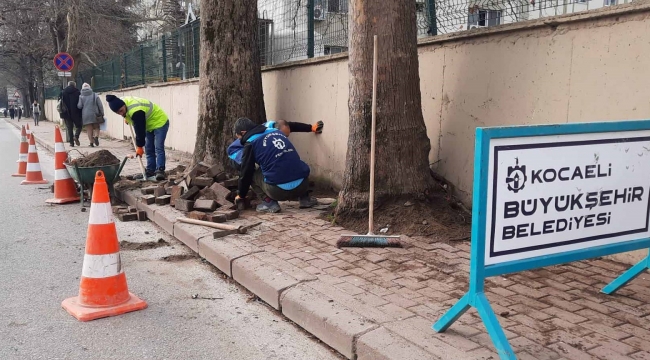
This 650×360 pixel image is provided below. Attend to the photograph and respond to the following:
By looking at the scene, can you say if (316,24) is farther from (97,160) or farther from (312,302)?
(312,302)

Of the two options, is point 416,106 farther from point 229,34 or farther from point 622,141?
point 229,34

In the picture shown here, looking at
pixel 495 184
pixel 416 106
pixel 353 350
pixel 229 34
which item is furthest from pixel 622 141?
pixel 229 34

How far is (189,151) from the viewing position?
12.9 metres

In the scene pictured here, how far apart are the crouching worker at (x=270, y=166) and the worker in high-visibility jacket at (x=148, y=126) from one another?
10.0 ft

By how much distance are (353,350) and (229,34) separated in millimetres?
5524

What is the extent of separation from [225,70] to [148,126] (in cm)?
236

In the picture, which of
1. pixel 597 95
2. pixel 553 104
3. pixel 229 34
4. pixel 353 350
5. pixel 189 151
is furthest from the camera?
pixel 189 151

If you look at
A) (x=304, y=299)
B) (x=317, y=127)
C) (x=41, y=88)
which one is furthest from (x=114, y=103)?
(x=41, y=88)

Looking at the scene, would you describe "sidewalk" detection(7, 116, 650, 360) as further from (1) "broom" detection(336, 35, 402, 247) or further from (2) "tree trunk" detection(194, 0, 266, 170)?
(2) "tree trunk" detection(194, 0, 266, 170)

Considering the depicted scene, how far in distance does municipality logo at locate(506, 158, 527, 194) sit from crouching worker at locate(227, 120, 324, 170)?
166 inches

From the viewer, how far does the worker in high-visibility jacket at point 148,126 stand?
8.92 meters

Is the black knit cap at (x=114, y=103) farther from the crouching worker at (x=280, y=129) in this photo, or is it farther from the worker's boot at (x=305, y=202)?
the worker's boot at (x=305, y=202)

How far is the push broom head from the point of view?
16.0 feet

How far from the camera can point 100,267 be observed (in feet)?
12.9
